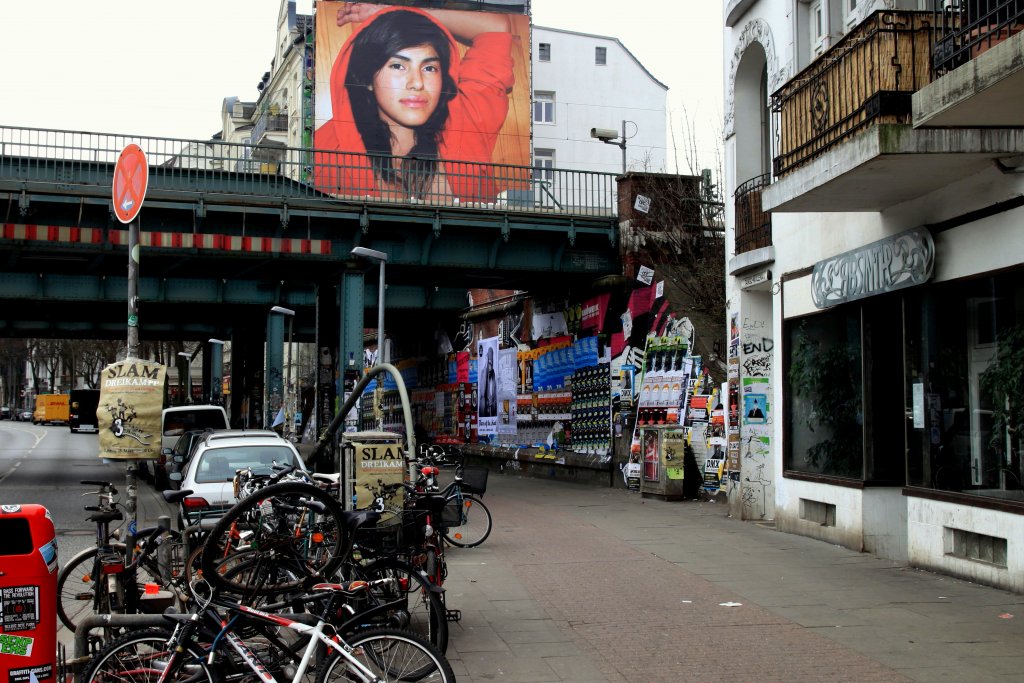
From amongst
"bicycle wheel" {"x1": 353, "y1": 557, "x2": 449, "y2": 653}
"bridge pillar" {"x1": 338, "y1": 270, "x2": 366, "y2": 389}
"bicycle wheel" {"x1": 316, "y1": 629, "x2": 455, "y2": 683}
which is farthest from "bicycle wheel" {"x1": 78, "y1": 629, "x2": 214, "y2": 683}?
"bridge pillar" {"x1": 338, "y1": 270, "x2": 366, "y2": 389}

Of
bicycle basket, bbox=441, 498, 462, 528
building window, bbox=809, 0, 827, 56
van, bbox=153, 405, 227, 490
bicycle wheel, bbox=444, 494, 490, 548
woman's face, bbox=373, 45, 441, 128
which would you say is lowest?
bicycle wheel, bbox=444, 494, 490, 548

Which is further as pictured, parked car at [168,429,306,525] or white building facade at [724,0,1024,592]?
parked car at [168,429,306,525]

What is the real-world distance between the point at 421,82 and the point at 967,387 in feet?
142

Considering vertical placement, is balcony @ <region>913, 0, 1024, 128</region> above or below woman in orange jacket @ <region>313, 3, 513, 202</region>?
below

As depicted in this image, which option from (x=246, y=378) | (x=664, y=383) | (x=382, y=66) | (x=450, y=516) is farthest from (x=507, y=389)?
(x=382, y=66)

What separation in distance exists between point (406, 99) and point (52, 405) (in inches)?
2055

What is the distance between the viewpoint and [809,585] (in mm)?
10305

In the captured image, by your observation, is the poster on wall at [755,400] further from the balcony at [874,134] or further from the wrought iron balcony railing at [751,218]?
the balcony at [874,134]

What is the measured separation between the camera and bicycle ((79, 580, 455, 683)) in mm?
5164

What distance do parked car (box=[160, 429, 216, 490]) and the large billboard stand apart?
87.8 ft

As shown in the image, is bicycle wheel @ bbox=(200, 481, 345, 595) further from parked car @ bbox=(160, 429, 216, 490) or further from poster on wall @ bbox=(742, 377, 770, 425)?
poster on wall @ bbox=(742, 377, 770, 425)

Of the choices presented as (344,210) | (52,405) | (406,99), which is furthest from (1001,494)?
(52,405)

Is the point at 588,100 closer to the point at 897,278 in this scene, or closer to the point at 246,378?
the point at 246,378

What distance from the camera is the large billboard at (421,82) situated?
49969 mm
